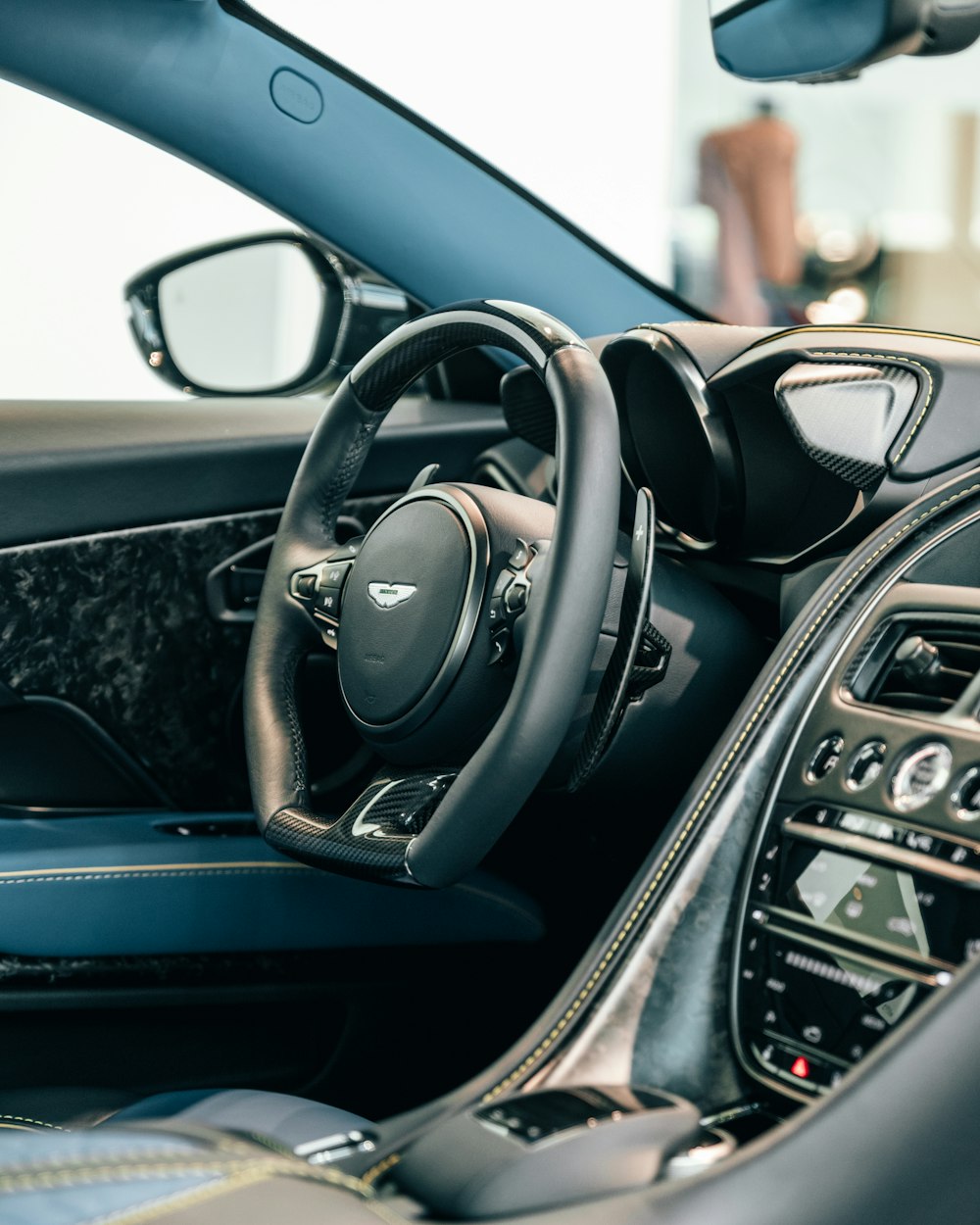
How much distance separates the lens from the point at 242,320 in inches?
80.6

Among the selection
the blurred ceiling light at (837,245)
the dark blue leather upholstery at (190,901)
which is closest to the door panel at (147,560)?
the dark blue leather upholstery at (190,901)

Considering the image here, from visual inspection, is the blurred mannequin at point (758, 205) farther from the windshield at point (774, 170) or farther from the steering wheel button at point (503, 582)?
the steering wheel button at point (503, 582)

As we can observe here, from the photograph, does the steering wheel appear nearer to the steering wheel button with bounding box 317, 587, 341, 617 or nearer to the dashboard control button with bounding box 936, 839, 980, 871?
the steering wheel button with bounding box 317, 587, 341, 617

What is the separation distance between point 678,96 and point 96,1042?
5.98 metres

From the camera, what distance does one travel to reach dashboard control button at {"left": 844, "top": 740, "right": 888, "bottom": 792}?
41.5 inches

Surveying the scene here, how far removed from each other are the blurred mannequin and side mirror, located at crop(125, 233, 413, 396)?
134 inches

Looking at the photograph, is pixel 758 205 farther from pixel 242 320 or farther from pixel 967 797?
pixel 967 797

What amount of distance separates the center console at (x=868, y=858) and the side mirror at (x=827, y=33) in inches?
16.5

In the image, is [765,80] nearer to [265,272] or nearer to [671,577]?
[671,577]

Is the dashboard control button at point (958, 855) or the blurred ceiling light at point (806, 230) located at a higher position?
the blurred ceiling light at point (806, 230)

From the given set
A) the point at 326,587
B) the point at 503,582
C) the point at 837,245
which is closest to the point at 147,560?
the point at 326,587

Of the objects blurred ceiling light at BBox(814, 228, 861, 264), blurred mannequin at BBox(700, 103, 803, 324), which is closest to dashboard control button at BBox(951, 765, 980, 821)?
blurred mannequin at BBox(700, 103, 803, 324)

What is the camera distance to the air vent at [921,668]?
1100 mm

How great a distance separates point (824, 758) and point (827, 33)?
561 mm
